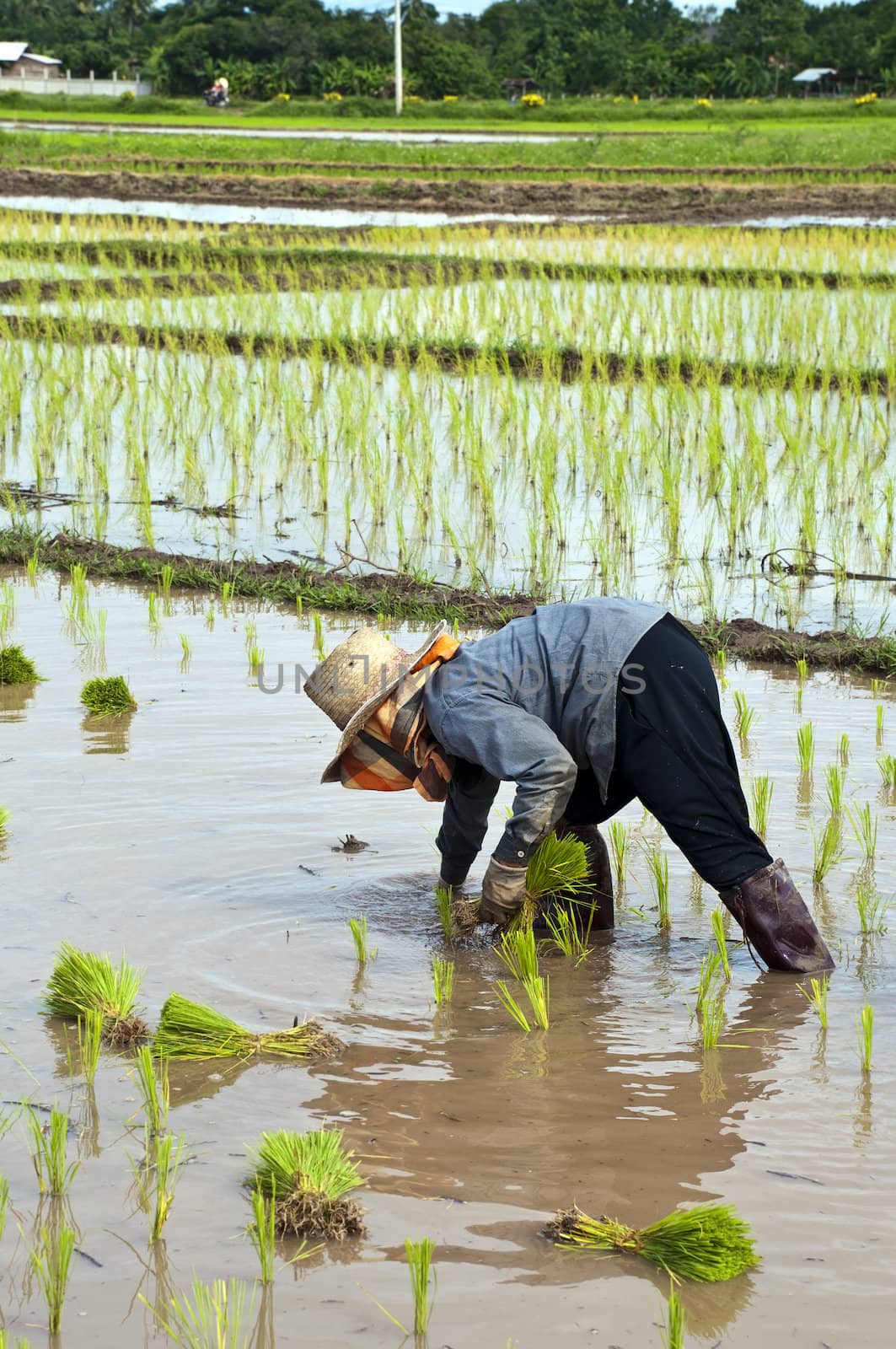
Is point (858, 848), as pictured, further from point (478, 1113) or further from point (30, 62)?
point (30, 62)

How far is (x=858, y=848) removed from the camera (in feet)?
11.7

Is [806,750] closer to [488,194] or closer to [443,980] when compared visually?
[443,980]

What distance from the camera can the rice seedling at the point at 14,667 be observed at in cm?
471

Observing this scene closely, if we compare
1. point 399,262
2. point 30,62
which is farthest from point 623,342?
point 30,62

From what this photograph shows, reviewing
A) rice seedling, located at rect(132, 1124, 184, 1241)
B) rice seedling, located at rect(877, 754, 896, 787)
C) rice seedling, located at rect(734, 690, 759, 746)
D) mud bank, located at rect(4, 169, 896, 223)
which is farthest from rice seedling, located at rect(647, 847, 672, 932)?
mud bank, located at rect(4, 169, 896, 223)

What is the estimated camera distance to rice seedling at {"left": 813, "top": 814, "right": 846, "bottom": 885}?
3.38 metres

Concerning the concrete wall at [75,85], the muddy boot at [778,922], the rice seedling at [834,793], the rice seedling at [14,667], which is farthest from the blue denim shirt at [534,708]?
the concrete wall at [75,85]

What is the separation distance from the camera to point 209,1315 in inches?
72.5

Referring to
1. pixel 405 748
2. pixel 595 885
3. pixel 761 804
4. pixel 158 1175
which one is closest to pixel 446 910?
pixel 595 885

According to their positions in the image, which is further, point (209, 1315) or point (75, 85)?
point (75, 85)

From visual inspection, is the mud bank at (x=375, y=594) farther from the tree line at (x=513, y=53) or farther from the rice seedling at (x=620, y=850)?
the tree line at (x=513, y=53)

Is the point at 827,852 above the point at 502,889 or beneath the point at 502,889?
beneath

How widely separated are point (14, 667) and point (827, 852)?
8.60ft

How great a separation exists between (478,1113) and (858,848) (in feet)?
4.96
